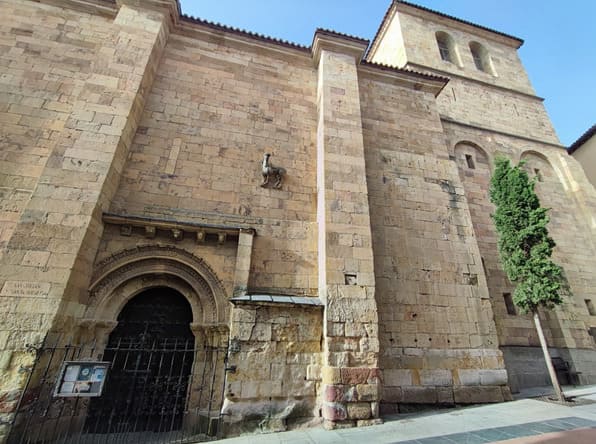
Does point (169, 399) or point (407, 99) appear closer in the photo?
point (169, 399)

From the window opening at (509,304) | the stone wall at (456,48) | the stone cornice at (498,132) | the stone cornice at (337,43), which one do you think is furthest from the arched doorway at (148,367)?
the stone wall at (456,48)

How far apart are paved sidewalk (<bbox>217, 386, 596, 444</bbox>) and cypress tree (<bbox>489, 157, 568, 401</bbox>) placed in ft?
5.67

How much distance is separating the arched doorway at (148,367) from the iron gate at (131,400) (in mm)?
14

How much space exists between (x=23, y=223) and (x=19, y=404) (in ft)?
8.37

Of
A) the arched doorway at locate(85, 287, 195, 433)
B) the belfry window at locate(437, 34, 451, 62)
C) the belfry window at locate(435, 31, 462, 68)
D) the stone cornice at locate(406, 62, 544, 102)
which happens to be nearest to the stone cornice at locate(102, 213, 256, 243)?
the arched doorway at locate(85, 287, 195, 433)

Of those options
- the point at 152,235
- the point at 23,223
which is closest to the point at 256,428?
the point at 152,235

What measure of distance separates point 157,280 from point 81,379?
1.73m

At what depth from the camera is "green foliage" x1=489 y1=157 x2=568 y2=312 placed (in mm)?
5805

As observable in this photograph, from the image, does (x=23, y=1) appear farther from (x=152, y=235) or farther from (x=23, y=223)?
(x=152, y=235)

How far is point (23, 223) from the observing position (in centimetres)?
409

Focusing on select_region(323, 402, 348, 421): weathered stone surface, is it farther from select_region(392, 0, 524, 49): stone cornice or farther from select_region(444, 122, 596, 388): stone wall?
select_region(392, 0, 524, 49): stone cornice


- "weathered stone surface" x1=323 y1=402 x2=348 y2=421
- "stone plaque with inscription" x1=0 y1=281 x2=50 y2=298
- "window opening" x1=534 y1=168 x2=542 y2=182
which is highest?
"window opening" x1=534 y1=168 x2=542 y2=182

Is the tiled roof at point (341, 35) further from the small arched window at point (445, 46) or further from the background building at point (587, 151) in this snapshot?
the background building at point (587, 151)

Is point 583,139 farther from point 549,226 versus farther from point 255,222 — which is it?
point 255,222
